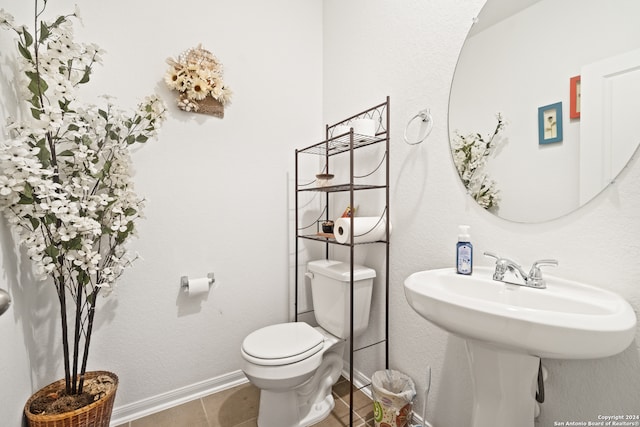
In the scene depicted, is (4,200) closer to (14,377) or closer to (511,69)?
(14,377)

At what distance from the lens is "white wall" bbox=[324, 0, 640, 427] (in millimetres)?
799

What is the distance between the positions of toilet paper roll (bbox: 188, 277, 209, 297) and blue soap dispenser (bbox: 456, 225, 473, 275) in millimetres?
1236

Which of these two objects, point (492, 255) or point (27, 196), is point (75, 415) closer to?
point (27, 196)

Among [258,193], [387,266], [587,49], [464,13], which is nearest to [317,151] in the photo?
[258,193]

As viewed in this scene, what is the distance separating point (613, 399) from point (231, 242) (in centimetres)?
165

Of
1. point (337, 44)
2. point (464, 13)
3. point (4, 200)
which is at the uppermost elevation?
point (337, 44)

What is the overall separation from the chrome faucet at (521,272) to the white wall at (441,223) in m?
0.07

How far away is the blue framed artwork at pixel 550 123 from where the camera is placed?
0.90m

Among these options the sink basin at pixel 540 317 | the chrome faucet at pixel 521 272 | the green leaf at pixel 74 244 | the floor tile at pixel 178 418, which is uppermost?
the green leaf at pixel 74 244

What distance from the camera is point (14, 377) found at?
0.99 m

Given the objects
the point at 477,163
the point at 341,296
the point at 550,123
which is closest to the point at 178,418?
the point at 341,296

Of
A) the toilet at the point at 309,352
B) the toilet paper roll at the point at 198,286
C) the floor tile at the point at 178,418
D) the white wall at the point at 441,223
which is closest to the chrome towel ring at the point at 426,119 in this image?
the white wall at the point at 441,223

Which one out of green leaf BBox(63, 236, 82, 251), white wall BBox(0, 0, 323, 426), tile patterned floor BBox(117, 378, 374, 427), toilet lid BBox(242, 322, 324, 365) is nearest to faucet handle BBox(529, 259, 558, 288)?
toilet lid BBox(242, 322, 324, 365)

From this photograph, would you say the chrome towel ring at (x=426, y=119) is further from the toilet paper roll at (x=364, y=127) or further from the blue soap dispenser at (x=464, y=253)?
the blue soap dispenser at (x=464, y=253)
